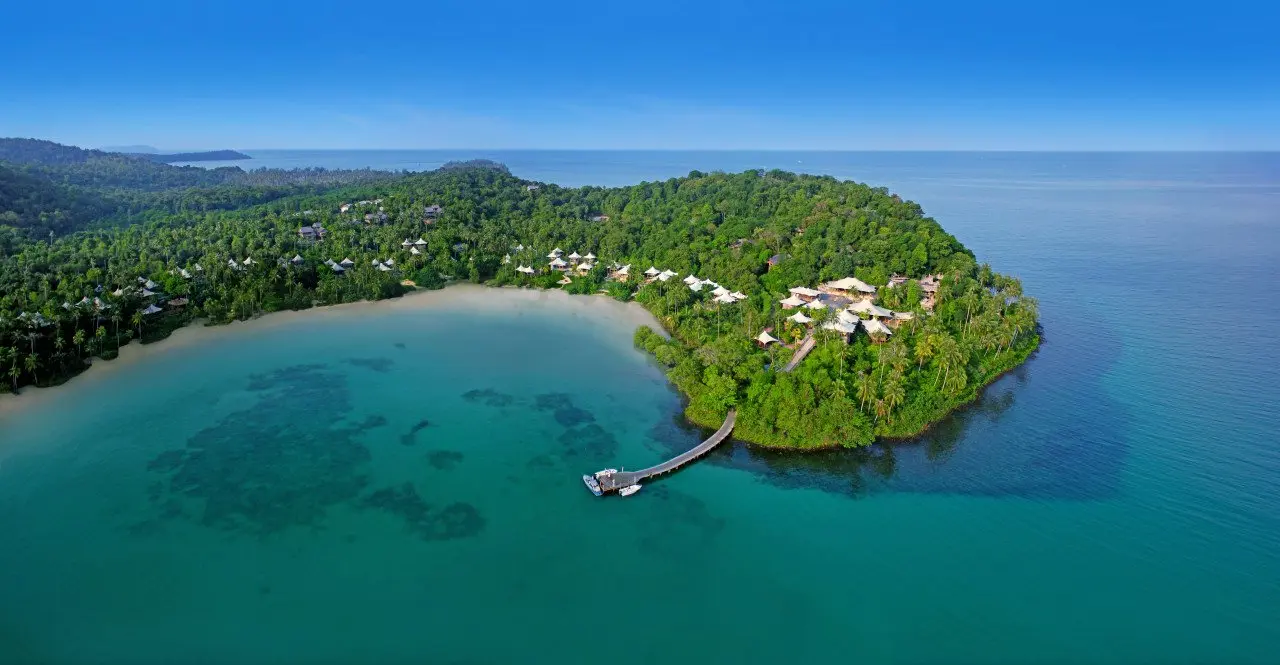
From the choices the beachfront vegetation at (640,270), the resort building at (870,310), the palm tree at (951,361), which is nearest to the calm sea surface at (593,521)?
the palm tree at (951,361)

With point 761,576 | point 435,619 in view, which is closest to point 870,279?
point 761,576

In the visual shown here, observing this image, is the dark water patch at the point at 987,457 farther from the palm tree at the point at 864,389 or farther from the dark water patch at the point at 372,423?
the dark water patch at the point at 372,423

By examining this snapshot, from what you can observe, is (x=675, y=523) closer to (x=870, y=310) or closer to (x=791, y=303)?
(x=791, y=303)

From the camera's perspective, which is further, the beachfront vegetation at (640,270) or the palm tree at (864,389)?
the beachfront vegetation at (640,270)

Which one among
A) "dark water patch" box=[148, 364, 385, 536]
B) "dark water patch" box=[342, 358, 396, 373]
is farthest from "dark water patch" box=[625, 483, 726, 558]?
"dark water patch" box=[342, 358, 396, 373]

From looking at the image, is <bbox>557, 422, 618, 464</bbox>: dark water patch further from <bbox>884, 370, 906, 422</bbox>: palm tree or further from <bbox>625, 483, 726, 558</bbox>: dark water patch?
<bbox>884, 370, 906, 422</bbox>: palm tree

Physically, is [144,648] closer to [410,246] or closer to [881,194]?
[410,246]
